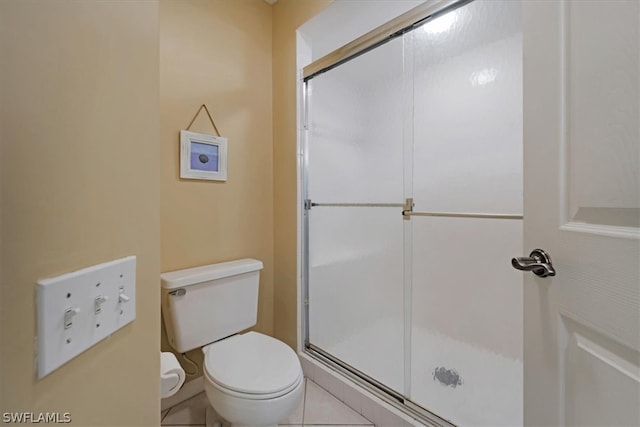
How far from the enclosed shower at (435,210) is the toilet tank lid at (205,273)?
1.96 ft

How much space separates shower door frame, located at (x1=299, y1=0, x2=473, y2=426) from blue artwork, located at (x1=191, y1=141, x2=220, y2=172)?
501mm

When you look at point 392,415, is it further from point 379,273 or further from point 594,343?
point 594,343

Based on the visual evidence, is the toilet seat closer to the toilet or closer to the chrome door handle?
the toilet

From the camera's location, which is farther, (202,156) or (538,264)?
(202,156)

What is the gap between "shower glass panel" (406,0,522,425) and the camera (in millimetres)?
1321

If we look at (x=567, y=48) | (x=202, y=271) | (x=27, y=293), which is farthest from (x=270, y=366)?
(x=567, y=48)

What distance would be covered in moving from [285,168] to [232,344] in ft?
3.39

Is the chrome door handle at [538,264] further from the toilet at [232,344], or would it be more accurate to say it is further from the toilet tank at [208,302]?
the toilet tank at [208,302]

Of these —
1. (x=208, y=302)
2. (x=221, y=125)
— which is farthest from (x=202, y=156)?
(x=208, y=302)

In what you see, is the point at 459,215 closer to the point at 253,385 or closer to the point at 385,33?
the point at 385,33

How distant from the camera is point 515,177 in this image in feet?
4.59

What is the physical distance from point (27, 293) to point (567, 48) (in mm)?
903

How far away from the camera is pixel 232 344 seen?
1301mm

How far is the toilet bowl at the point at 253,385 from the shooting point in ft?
3.28
